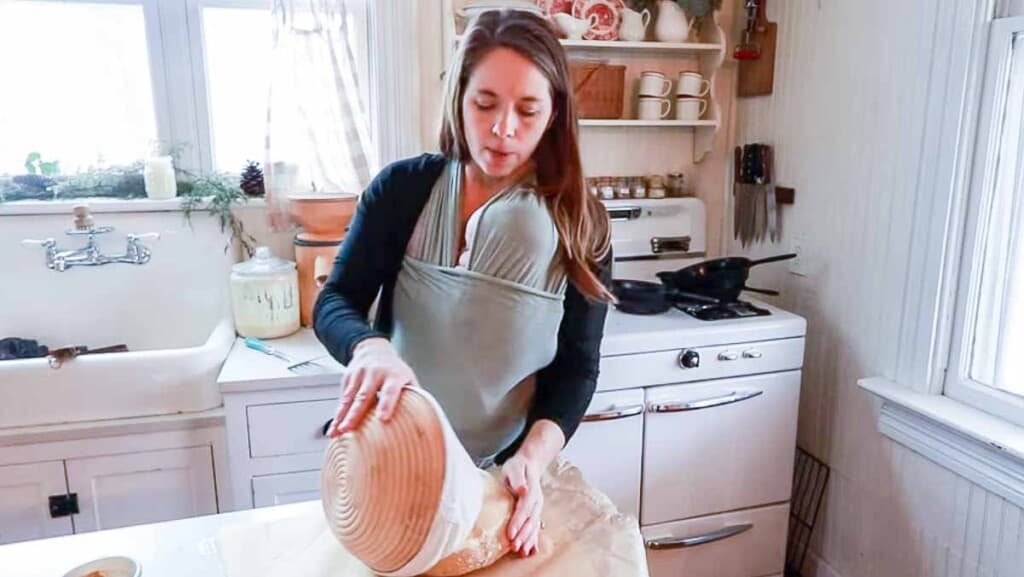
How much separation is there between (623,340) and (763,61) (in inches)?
40.2

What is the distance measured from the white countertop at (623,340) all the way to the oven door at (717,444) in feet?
0.38

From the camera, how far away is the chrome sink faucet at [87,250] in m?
1.80

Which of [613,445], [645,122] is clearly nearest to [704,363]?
[613,445]

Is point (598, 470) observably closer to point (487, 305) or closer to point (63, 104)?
point (487, 305)

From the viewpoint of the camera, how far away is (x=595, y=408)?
5.58 ft

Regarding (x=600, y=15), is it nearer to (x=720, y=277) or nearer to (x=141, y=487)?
(x=720, y=277)

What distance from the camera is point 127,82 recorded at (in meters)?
1.92

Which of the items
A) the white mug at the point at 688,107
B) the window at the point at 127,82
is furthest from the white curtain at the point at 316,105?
the white mug at the point at 688,107

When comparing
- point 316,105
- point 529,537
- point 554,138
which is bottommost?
point 529,537

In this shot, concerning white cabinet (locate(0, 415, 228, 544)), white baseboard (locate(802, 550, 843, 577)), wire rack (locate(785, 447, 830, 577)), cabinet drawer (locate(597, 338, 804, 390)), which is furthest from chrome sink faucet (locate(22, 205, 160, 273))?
white baseboard (locate(802, 550, 843, 577))

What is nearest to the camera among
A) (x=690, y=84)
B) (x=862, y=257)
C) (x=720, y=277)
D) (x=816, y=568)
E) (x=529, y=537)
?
(x=529, y=537)

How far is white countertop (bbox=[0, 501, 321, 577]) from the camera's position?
0.79 metres

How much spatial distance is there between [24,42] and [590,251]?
68.0 inches

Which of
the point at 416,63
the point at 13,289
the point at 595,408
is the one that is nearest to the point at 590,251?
the point at 595,408
